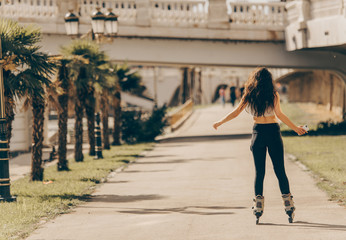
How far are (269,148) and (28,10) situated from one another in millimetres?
24754

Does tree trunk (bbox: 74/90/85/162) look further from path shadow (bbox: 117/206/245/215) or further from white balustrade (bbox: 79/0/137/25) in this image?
path shadow (bbox: 117/206/245/215)

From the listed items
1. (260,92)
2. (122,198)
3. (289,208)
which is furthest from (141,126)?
(289,208)

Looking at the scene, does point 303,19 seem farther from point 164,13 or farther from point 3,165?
point 3,165

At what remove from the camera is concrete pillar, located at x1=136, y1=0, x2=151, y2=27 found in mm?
33188

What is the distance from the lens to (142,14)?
109ft

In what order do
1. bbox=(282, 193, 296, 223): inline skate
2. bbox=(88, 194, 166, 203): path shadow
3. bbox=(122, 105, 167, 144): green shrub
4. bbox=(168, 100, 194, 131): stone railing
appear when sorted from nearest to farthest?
bbox=(282, 193, 296, 223): inline skate
bbox=(88, 194, 166, 203): path shadow
bbox=(122, 105, 167, 144): green shrub
bbox=(168, 100, 194, 131): stone railing

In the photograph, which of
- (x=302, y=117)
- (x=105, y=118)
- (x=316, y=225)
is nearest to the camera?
(x=316, y=225)

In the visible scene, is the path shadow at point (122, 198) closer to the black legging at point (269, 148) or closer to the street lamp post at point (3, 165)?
the street lamp post at point (3, 165)

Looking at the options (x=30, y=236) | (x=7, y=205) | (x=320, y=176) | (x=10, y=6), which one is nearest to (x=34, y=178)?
(x=7, y=205)

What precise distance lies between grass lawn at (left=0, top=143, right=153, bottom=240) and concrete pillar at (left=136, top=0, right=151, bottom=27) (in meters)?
12.5

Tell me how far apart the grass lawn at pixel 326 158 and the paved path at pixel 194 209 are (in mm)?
274

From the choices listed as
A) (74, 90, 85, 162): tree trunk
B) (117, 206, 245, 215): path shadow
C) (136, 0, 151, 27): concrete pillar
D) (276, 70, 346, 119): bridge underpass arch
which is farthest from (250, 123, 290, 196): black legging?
(276, 70, 346, 119): bridge underpass arch

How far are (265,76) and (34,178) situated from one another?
9.05 metres

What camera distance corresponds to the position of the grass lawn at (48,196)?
33.5 ft
